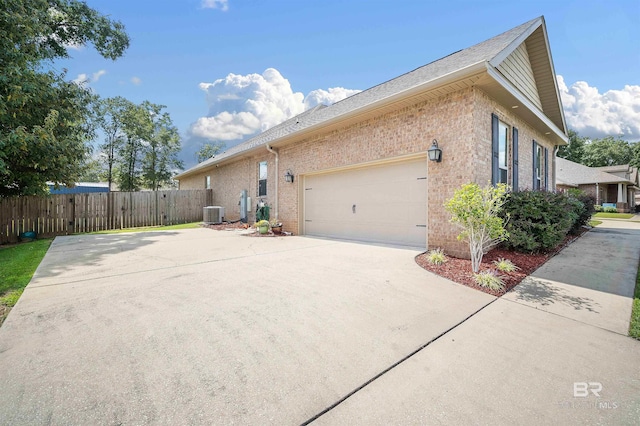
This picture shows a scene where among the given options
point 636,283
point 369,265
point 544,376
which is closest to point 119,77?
point 369,265

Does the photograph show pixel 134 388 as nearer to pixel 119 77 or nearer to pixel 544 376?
pixel 544 376

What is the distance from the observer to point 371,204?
7.48m

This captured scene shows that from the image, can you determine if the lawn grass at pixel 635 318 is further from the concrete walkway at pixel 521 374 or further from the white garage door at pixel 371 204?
the white garage door at pixel 371 204

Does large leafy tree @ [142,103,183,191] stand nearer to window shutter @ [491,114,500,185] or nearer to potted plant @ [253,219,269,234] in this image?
potted plant @ [253,219,269,234]

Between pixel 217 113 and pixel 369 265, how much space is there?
59.9 m

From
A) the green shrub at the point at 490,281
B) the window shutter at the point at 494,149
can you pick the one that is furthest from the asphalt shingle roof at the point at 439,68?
the green shrub at the point at 490,281

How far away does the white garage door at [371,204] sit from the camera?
6.50 m

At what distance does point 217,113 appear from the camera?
55.8 meters

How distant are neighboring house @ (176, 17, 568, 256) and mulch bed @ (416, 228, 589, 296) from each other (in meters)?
0.57

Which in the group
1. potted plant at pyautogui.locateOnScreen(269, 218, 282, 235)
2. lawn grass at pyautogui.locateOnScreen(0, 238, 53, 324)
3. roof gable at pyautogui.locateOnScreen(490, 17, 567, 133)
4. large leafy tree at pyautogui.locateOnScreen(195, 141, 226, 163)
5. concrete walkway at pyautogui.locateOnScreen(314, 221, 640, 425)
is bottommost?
concrete walkway at pyautogui.locateOnScreen(314, 221, 640, 425)

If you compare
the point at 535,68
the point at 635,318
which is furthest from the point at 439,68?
the point at 635,318

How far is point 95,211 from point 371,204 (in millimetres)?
12113

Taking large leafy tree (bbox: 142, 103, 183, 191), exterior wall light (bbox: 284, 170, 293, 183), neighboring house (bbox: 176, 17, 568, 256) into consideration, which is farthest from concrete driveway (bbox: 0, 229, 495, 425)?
large leafy tree (bbox: 142, 103, 183, 191)

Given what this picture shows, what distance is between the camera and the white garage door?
6504 mm
